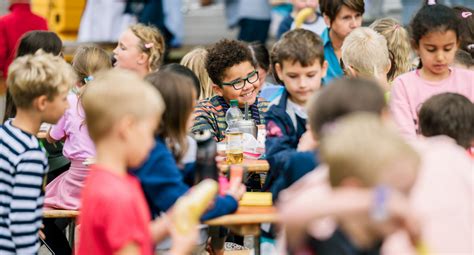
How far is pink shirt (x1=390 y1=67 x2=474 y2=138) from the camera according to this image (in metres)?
6.23

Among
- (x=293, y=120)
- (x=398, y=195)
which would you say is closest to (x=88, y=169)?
(x=293, y=120)

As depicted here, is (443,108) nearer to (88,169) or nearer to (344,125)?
(344,125)

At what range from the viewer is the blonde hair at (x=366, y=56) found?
6691mm

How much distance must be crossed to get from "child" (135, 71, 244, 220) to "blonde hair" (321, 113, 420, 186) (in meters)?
1.32

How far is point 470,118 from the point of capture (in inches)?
205

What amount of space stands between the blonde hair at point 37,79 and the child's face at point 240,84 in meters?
1.84

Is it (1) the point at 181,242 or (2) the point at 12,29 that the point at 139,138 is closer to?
(1) the point at 181,242

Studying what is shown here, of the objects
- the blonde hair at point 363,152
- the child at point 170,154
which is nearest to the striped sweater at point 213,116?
the child at point 170,154

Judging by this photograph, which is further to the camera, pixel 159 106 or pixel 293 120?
pixel 293 120

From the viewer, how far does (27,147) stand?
210 inches

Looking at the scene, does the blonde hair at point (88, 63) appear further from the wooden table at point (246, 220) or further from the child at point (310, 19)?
the wooden table at point (246, 220)

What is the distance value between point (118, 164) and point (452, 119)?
1496 mm

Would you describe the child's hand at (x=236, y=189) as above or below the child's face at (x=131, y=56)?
above

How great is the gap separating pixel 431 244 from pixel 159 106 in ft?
3.85
